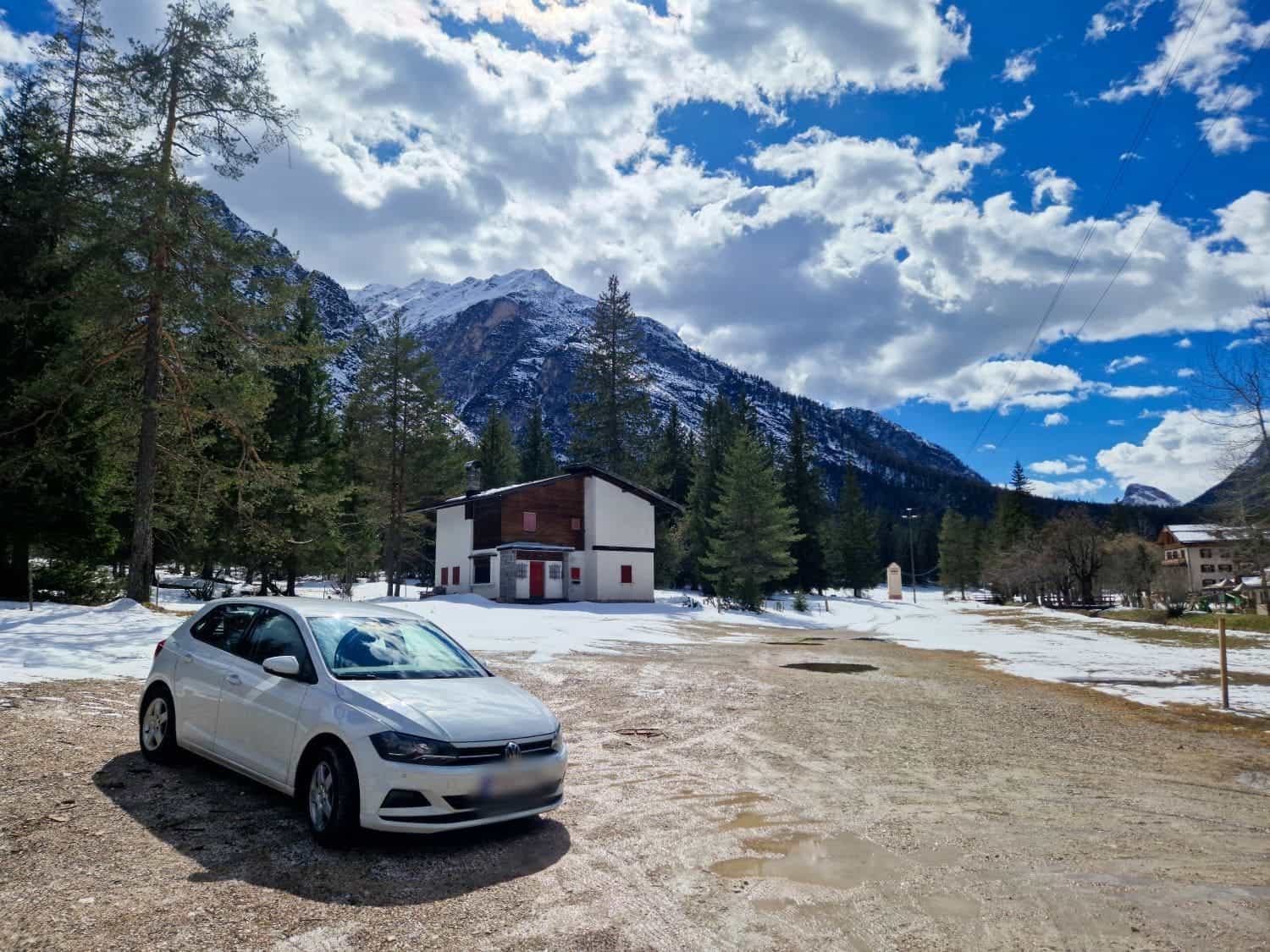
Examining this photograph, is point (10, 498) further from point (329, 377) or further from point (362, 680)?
point (329, 377)

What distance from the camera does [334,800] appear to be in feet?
16.2

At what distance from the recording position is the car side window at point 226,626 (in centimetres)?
646

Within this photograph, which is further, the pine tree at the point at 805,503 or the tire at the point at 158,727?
the pine tree at the point at 805,503

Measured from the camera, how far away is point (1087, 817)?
6344 millimetres

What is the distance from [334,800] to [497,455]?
7920 cm

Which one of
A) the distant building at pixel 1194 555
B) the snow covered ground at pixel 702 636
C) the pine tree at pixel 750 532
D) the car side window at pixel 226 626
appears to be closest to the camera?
the car side window at pixel 226 626

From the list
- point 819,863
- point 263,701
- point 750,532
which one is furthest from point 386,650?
point 750,532

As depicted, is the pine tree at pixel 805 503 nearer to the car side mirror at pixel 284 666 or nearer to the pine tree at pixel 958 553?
the pine tree at pixel 958 553

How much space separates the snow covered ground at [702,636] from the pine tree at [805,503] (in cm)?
2314

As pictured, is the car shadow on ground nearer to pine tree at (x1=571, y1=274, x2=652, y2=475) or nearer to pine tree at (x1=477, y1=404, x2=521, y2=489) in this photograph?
pine tree at (x1=571, y1=274, x2=652, y2=475)

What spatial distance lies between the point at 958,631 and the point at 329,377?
1293 inches

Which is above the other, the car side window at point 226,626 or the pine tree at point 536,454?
the pine tree at point 536,454

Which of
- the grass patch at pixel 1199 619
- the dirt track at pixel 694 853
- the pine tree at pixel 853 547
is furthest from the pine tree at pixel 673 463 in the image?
the dirt track at pixel 694 853

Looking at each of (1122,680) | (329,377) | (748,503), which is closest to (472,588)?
(329,377)
